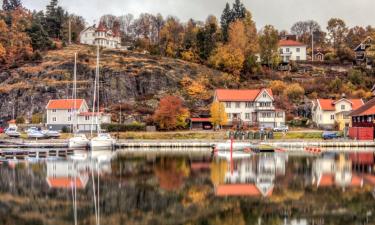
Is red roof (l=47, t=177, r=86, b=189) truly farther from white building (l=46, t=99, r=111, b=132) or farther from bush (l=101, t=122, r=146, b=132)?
white building (l=46, t=99, r=111, b=132)

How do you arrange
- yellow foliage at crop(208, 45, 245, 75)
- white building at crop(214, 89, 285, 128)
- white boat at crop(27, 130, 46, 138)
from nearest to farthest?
white boat at crop(27, 130, 46, 138) < white building at crop(214, 89, 285, 128) < yellow foliage at crop(208, 45, 245, 75)

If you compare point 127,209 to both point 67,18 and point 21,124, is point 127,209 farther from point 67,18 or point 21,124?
point 67,18

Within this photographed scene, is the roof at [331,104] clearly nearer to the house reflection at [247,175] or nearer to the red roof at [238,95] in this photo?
the red roof at [238,95]

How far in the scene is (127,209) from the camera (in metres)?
29.0

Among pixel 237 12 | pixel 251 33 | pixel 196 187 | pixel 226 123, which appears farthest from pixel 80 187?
pixel 237 12

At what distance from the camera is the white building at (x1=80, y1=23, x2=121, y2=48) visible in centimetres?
13738

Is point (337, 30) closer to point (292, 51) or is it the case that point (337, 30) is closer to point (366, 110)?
point (292, 51)

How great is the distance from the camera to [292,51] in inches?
5182

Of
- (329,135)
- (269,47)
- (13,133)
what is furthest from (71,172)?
(269,47)

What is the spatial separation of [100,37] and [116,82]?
34848mm

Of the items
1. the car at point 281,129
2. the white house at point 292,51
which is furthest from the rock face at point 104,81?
the white house at point 292,51

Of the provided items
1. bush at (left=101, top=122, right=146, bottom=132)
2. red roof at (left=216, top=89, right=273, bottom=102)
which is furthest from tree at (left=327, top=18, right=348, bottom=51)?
bush at (left=101, top=122, right=146, bottom=132)

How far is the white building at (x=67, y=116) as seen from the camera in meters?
88.9

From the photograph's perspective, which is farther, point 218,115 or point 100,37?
point 100,37
